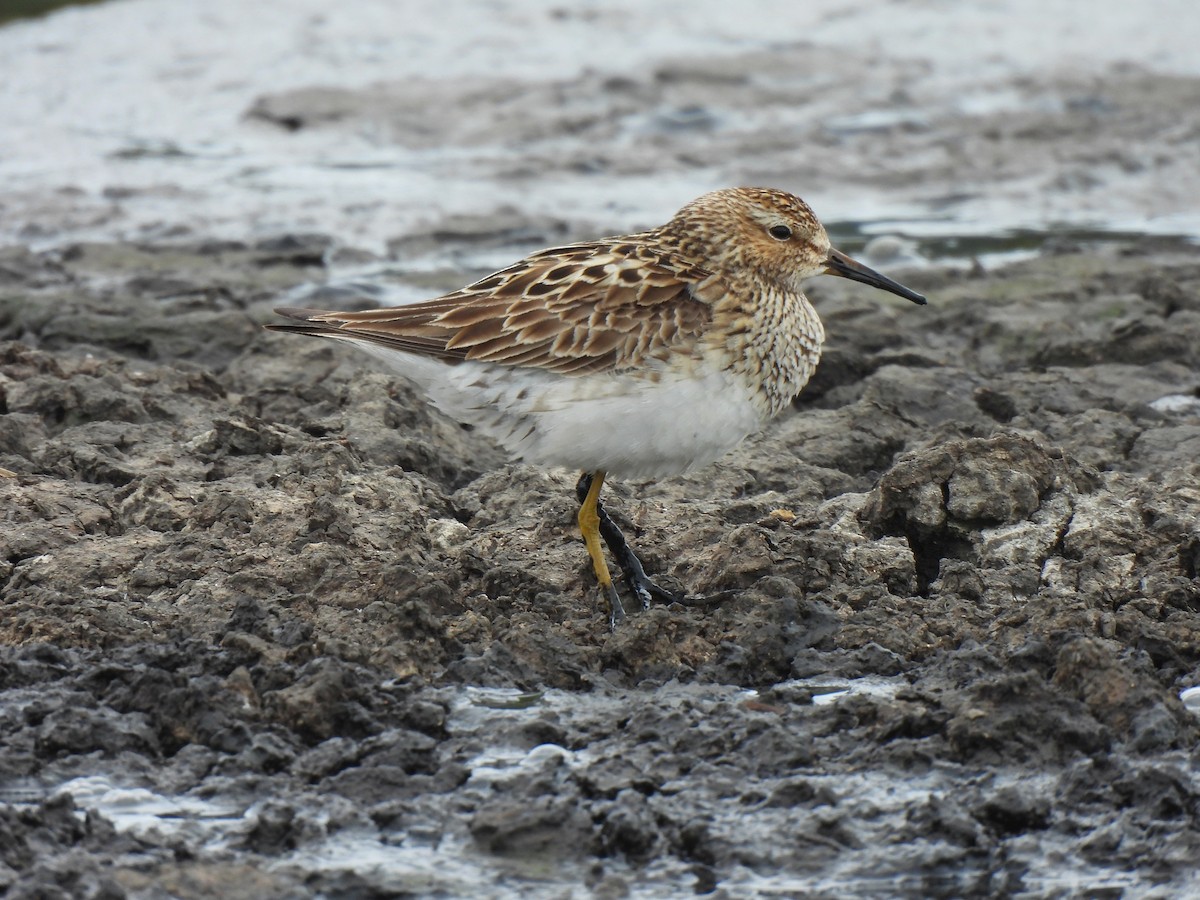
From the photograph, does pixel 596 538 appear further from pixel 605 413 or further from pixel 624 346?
pixel 624 346

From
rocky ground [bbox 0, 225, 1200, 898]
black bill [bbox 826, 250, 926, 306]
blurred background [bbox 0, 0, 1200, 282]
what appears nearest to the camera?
rocky ground [bbox 0, 225, 1200, 898]

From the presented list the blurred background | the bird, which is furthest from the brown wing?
the blurred background

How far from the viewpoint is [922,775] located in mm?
5320

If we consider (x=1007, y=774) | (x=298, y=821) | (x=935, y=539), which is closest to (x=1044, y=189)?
(x=935, y=539)

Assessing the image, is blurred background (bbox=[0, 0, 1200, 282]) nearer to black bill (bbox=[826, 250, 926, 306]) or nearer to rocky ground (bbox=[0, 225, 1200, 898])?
rocky ground (bbox=[0, 225, 1200, 898])

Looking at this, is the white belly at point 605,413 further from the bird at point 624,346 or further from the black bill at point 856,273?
the black bill at point 856,273

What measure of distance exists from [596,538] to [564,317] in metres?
0.89

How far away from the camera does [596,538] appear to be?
6.59 meters

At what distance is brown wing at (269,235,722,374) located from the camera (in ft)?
20.7

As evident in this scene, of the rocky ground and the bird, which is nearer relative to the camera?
the rocky ground

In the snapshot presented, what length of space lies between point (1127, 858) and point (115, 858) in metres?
2.96

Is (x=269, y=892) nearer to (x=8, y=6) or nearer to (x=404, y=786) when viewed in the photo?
(x=404, y=786)

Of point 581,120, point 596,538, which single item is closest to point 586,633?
point 596,538

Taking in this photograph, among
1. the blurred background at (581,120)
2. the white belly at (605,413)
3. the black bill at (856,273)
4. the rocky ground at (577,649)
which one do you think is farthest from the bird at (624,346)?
the blurred background at (581,120)
